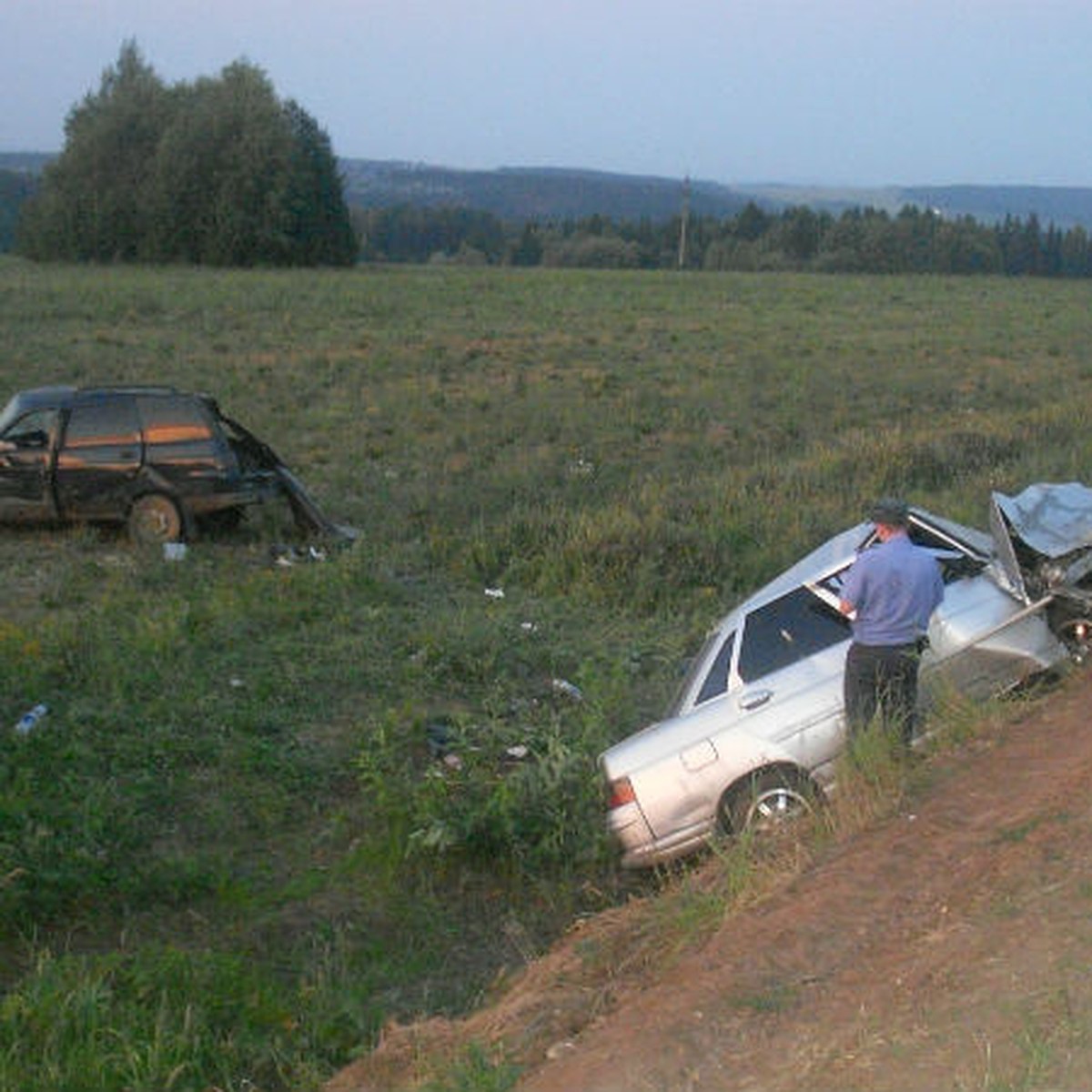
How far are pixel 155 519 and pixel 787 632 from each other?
27.6 ft

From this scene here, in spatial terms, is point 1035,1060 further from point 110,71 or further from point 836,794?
point 110,71

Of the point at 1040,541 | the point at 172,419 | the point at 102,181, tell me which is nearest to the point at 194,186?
the point at 102,181

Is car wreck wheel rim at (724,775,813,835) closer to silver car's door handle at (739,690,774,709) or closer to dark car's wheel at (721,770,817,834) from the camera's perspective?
dark car's wheel at (721,770,817,834)

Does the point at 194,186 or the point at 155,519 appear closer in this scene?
the point at 155,519

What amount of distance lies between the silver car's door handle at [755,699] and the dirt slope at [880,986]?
1.19m

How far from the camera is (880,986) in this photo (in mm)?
5062

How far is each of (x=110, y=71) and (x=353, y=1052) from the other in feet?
231

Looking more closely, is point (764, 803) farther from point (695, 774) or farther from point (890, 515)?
point (890, 515)

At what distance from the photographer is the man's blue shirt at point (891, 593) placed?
25.2ft

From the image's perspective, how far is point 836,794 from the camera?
743 centimetres

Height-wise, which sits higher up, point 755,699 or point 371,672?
point 755,699

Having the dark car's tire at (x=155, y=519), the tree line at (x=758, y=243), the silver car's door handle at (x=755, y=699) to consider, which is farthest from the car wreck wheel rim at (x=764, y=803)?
the tree line at (x=758, y=243)

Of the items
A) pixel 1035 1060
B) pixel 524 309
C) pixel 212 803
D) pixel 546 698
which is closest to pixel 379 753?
pixel 212 803

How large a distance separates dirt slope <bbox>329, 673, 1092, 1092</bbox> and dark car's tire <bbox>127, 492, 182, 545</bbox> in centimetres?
924
